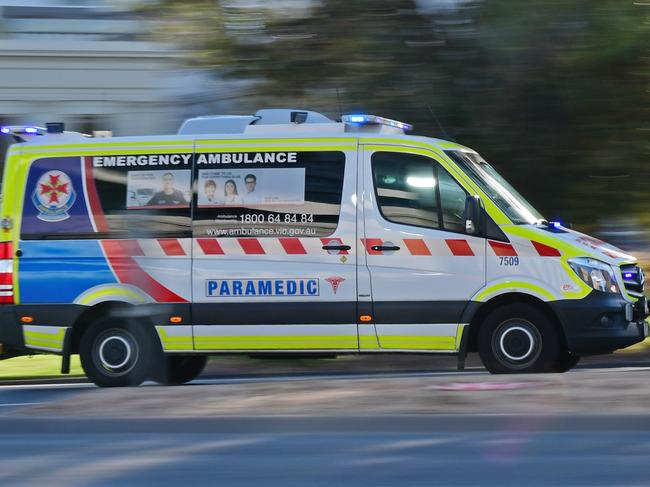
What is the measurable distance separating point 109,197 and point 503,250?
3.27 m

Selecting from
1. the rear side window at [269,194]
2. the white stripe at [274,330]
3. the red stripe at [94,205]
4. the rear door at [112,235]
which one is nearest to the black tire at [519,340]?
the white stripe at [274,330]

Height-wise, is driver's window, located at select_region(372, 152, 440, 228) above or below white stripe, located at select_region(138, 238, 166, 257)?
above

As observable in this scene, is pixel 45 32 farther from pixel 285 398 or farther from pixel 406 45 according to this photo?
pixel 285 398

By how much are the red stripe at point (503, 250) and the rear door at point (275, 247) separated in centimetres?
112

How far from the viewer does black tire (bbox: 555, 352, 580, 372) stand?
918 cm

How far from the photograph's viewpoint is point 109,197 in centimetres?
945

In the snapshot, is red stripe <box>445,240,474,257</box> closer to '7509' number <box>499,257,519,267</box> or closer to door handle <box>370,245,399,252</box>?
'7509' number <box>499,257,519,267</box>

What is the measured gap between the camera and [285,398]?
6.99m

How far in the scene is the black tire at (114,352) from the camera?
9586mm

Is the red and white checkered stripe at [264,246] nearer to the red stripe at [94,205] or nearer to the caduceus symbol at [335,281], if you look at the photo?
the caduceus symbol at [335,281]

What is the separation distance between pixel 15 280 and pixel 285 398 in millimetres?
3548

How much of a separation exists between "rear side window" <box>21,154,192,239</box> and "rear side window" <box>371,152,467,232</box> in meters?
1.60

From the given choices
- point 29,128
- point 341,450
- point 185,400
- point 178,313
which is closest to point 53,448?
point 185,400

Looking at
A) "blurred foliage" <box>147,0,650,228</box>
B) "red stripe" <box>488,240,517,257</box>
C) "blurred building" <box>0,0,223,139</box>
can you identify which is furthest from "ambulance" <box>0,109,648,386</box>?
"blurred building" <box>0,0,223,139</box>
